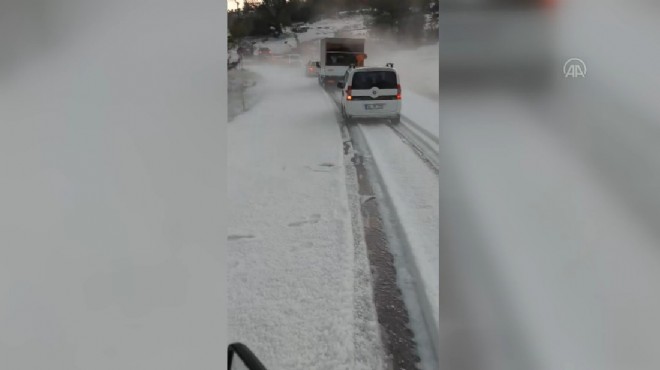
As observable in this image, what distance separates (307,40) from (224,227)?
30.0 inches

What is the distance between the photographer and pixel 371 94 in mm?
2328

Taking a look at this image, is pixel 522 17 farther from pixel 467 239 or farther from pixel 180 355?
pixel 180 355

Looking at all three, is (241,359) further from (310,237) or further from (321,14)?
(321,14)

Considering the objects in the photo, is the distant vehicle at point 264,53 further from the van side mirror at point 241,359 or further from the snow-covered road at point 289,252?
the van side mirror at point 241,359

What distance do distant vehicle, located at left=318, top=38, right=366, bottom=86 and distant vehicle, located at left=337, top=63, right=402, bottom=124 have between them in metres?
0.03

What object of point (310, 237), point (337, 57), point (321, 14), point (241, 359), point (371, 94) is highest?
point (321, 14)

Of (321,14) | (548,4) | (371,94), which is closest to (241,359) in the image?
(371,94)

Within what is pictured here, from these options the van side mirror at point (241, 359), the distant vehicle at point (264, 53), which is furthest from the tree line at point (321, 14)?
the van side mirror at point (241, 359)

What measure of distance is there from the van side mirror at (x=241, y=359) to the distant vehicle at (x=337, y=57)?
104cm

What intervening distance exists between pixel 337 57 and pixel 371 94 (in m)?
0.20

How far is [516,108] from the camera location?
7.61 feet

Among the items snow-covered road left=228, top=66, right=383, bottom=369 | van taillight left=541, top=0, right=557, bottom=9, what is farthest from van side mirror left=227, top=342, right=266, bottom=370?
van taillight left=541, top=0, right=557, bottom=9

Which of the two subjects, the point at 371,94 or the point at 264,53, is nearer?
the point at 264,53

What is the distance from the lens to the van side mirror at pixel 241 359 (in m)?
2.16
